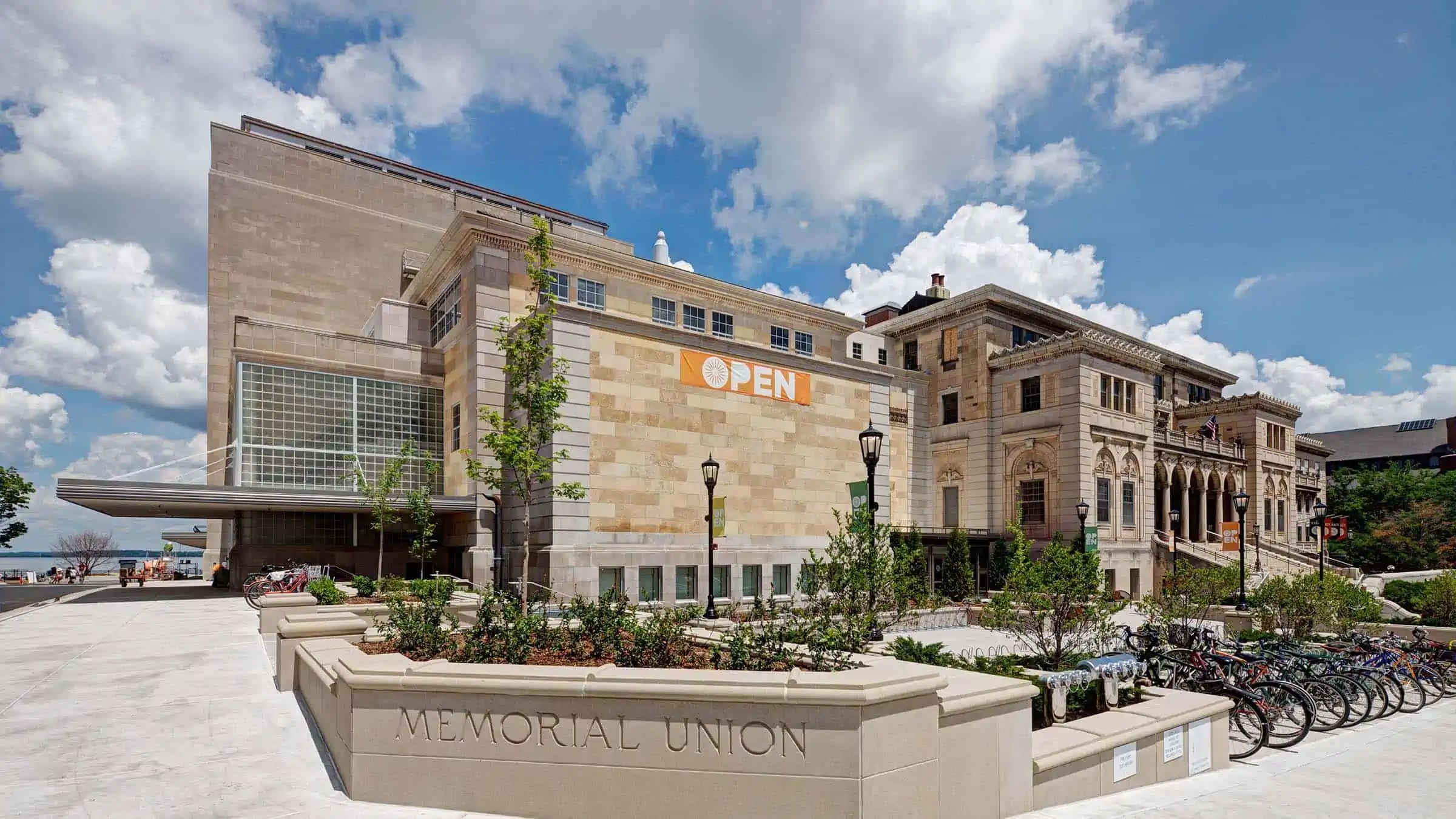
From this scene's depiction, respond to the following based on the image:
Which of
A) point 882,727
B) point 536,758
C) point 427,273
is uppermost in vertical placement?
point 427,273

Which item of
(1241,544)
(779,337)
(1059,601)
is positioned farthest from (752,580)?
(1059,601)

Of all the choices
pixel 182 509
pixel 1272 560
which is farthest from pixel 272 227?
pixel 1272 560

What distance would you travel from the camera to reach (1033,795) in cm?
812

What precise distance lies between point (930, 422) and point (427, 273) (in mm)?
31676

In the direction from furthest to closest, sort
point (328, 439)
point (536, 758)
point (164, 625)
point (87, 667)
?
1. point (328, 439)
2. point (164, 625)
3. point (87, 667)
4. point (536, 758)

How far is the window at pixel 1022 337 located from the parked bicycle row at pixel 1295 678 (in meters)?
33.0

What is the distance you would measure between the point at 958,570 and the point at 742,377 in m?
16.3

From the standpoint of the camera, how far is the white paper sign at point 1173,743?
9.63 m

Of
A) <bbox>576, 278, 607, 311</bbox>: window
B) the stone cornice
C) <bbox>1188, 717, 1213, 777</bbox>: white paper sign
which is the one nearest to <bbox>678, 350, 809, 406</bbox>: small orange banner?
<bbox>576, 278, 607, 311</bbox>: window

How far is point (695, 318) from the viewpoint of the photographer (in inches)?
1531

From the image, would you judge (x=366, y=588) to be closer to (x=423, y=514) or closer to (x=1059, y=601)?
(x=423, y=514)

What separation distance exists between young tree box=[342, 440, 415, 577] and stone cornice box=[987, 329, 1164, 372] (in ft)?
109

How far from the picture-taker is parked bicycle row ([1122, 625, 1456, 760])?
1185 cm

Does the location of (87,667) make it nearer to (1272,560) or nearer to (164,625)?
(164,625)
